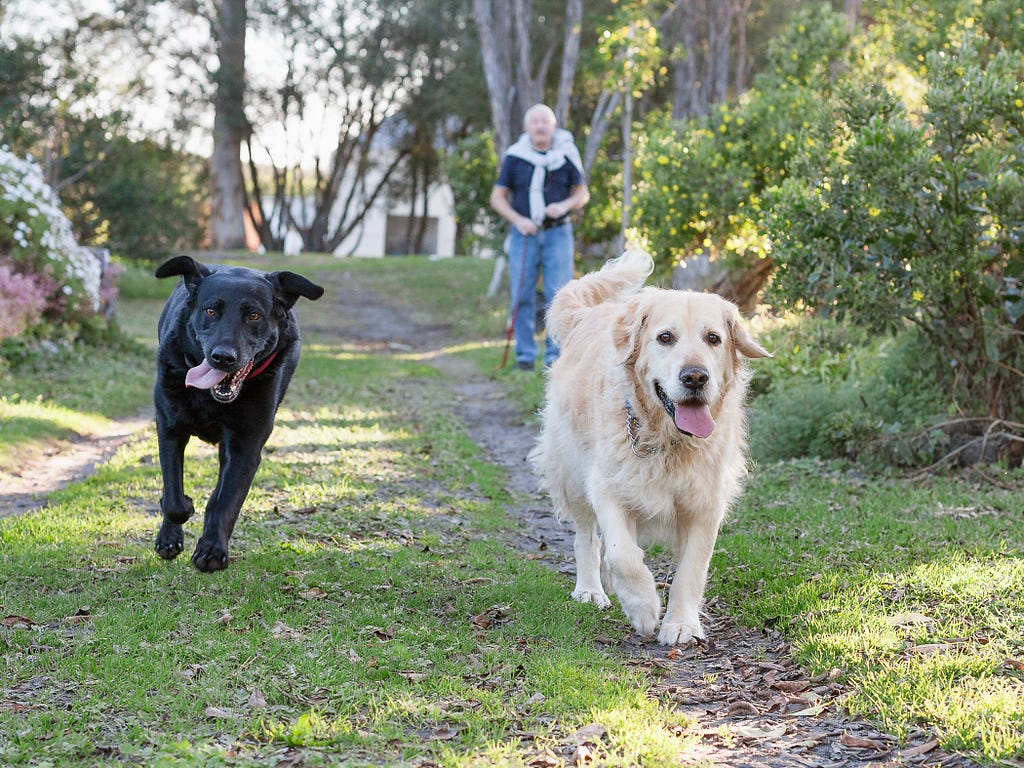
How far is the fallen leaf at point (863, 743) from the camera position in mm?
3615

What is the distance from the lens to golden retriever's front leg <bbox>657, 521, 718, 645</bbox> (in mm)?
4824

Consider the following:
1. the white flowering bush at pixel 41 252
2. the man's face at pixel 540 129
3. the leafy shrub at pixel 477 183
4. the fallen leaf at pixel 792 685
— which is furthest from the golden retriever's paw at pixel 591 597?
the leafy shrub at pixel 477 183

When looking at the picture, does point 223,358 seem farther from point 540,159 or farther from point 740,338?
point 540,159

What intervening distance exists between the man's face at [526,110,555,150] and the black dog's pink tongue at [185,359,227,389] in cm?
791

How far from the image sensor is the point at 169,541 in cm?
550

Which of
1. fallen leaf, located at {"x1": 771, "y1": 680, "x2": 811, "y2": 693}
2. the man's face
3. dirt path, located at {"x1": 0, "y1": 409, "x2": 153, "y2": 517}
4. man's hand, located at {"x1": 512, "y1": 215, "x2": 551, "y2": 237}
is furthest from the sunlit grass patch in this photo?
the man's face

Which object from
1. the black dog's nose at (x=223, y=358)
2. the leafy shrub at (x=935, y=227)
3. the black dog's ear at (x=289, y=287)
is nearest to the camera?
the black dog's nose at (x=223, y=358)

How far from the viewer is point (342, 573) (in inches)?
221

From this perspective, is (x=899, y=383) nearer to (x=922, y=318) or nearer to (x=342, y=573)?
(x=922, y=318)

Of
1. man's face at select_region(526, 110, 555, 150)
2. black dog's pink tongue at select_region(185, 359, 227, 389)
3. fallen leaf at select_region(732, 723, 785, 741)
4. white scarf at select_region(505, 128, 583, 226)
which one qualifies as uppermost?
man's face at select_region(526, 110, 555, 150)

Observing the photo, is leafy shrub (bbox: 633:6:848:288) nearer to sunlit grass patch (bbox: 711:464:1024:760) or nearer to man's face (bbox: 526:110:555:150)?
man's face (bbox: 526:110:555:150)

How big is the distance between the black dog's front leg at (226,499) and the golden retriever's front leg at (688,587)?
6.87 ft

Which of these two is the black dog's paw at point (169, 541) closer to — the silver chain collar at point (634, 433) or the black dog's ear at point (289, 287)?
the black dog's ear at point (289, 287)

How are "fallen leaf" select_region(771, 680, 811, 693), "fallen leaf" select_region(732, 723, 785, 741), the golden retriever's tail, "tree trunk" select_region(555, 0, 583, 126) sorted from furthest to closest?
"tree trunk" select_region(555, 0, 583, 126), the golden retriever's tail, "fallen leaf" select_region(771, 680, 811, 693), "fallen leaf" select_region(732, 723, 785, 741)
